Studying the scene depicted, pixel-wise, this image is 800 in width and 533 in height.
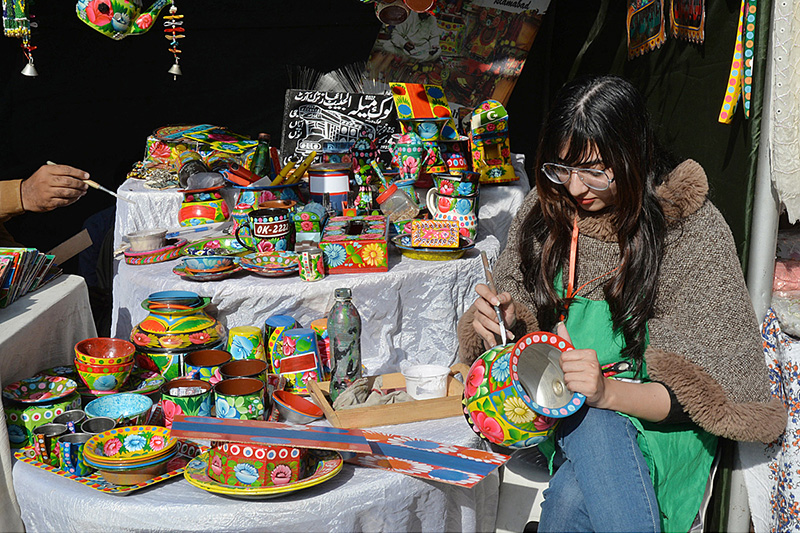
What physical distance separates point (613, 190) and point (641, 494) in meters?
0.69

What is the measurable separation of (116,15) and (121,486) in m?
1.99

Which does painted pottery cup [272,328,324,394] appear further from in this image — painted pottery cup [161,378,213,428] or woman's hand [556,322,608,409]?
woman's hand [556,322,608,409]

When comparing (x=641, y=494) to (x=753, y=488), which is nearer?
(x=641, y=494)

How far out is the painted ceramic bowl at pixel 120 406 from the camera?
1.51m

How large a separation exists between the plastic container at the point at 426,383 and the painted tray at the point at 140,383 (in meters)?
0.62

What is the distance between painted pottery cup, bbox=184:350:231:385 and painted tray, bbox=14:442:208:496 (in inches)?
8.1

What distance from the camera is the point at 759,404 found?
157cm

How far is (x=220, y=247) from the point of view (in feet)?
7.79

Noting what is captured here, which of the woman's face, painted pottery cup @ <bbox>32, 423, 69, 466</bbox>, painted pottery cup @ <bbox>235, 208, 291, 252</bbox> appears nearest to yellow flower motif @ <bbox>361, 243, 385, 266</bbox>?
painted pottery cup @ <bbox>235, 208, 291, 252</bbox>

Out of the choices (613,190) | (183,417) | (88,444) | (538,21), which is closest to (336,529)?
(183,417)

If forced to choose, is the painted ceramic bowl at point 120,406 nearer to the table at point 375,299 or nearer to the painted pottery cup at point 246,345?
the painted pottery cup at point 246,345

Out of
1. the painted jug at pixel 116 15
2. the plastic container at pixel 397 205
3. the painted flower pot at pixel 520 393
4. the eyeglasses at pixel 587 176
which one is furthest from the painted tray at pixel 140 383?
the painted jug at pixel 116 15

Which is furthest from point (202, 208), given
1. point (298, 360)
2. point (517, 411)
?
point (517, 411)

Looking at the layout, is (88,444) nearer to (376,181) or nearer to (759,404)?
(759,404)
